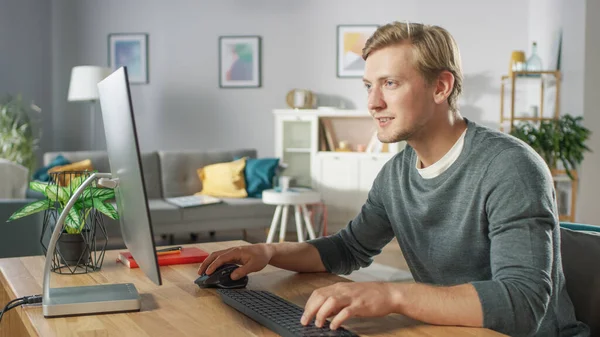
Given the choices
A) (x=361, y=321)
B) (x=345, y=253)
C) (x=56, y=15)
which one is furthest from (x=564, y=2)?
(x=361, y=321)

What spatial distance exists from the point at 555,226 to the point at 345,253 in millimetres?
584

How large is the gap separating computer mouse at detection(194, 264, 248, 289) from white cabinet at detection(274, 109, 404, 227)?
5351 mm

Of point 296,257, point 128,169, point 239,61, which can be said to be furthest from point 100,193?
point 239,61

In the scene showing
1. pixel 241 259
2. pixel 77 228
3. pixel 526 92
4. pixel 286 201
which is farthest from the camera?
pixel 526 92

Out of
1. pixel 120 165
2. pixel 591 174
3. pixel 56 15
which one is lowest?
pixel 591 174

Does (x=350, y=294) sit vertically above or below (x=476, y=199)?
below

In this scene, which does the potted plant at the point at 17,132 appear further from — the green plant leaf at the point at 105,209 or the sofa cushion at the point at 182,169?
the green plant leaf at the point at 105,209

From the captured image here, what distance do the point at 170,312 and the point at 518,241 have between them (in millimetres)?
645

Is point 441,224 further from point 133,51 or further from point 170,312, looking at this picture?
point 133,51

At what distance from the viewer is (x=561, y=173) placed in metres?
6.39

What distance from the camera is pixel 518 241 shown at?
51.0 inches

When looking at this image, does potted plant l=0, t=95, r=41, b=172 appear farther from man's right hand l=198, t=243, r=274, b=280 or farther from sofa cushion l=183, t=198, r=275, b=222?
man's right hand l=198, t=243, r=274, b=280

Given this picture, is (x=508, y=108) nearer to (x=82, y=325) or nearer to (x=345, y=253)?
(x=345, y=253)

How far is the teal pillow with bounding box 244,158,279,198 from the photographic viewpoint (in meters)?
6.32
